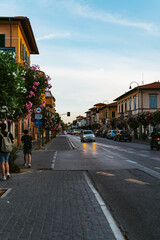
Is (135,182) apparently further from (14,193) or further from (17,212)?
(17,212)

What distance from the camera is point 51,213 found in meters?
5.19

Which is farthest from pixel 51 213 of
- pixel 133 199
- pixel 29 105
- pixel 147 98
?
pixel 147 98

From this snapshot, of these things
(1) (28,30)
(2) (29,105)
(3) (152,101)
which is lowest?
(2) (29,105)

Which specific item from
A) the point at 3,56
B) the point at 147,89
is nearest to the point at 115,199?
the point at 3,56

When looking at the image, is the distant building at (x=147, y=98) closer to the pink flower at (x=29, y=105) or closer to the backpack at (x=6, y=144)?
the pink flower at (x=29, y=105)

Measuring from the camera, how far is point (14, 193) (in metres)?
6.97

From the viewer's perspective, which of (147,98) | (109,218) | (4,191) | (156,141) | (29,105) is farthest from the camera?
(147,98)

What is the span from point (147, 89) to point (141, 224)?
54893 mm

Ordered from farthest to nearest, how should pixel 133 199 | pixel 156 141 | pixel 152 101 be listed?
pixel 152 101, pixel 156 141, pixel 133 199

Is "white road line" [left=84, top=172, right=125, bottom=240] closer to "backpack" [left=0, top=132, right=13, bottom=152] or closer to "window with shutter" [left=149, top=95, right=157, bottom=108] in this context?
"backpack" [left=0, top=132, right=13, bottom=152]

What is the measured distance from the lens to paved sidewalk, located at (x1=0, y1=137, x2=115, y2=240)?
4117 millimetres

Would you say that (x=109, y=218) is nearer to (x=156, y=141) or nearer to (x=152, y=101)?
(x=156, y=141)

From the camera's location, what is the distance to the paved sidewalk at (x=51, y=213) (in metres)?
4.12

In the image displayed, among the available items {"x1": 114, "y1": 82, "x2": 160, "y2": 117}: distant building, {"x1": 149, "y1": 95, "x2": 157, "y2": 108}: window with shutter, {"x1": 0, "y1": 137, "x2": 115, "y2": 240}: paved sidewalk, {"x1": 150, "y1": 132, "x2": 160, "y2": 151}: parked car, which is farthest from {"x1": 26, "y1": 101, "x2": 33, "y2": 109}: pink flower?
{"x1": 149, "y1": 95, "x2": 157, "y2": 108}: window with shutter
